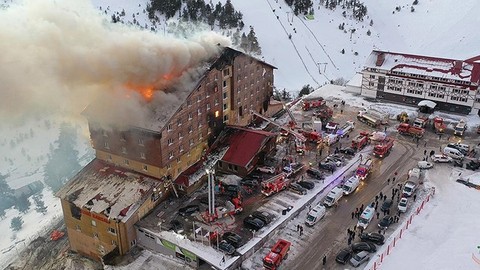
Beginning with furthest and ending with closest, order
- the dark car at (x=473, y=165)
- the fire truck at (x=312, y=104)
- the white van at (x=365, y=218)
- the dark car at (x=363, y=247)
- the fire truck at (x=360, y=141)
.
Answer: the fire truck at (x=312, y=104), the fire truck at (x=360, y=141), the dark car at (x=473, y=165), the white van at (x=365, y=218), the dark car at (x=363, y=247)

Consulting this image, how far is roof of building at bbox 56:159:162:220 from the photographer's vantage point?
4381 centimetres

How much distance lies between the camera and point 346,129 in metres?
62.2

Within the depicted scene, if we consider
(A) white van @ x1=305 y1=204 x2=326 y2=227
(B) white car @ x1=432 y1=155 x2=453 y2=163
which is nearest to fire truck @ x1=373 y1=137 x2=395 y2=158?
(B) white car @ x1=432 y1=155 x2=453 y2=163

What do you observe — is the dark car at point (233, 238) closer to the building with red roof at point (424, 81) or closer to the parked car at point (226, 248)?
the parked car at point (226, 248)

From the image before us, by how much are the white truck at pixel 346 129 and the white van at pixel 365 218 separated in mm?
A: 17572

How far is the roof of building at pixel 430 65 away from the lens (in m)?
67.7

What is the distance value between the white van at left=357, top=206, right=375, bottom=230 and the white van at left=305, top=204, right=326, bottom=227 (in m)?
3.58

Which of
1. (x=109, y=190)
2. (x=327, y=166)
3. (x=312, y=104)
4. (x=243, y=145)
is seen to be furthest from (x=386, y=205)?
(x=109, y=190)

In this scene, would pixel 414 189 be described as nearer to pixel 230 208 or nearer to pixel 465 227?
pixel 465 227

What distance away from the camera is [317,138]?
195 ft

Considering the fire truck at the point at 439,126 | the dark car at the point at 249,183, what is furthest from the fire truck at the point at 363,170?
the fire truck at the point at 439,126

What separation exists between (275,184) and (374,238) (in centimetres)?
1165

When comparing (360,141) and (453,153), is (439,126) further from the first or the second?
(360,141)

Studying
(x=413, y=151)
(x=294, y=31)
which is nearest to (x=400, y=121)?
(x=413, y=151)
